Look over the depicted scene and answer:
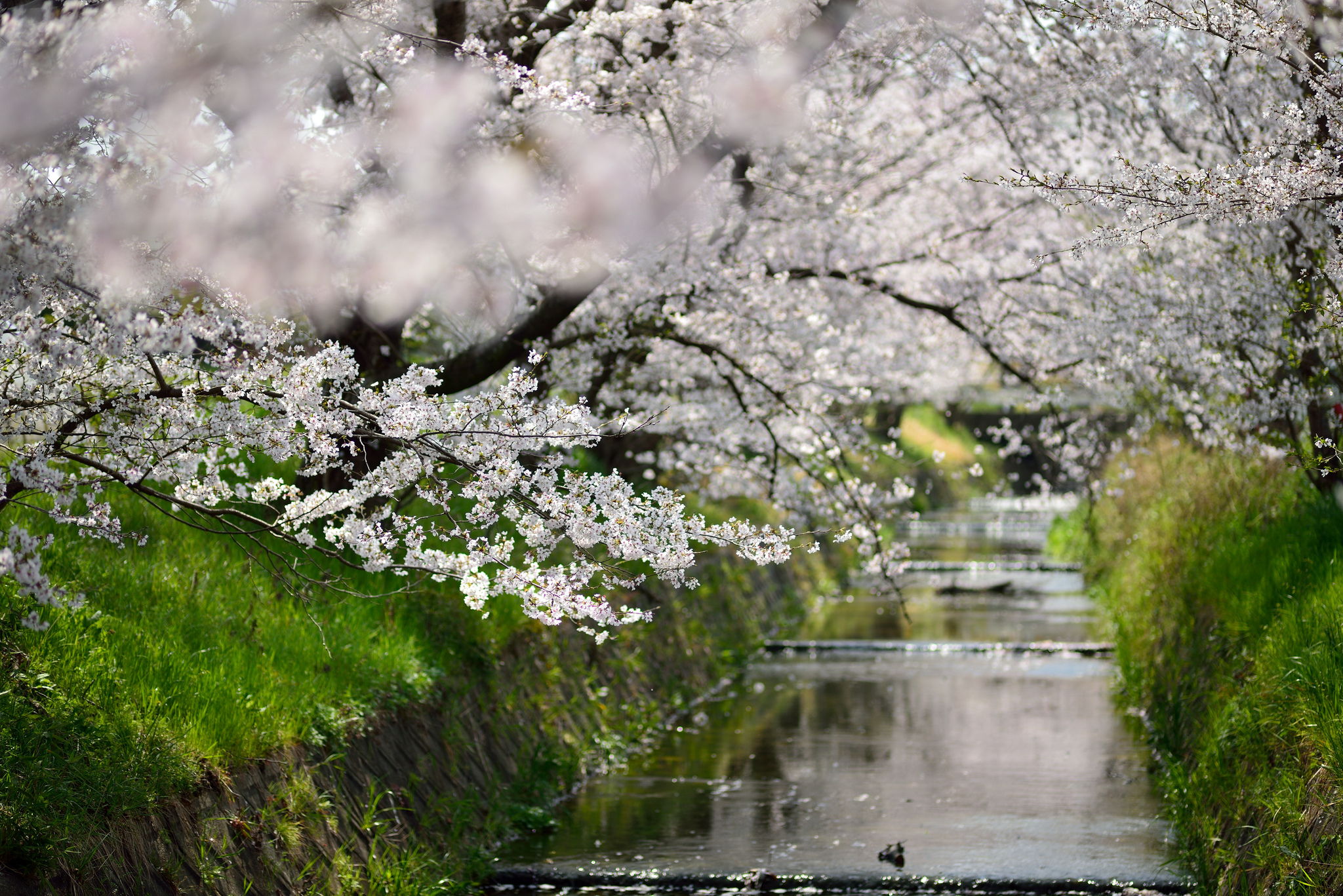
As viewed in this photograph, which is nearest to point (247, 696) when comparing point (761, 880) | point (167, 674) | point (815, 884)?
point (167, 674)

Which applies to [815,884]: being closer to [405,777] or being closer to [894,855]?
[894,855]

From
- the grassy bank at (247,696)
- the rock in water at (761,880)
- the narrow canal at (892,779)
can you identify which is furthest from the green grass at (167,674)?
the rock in water at (761,880)

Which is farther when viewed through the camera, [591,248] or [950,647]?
[950,647]

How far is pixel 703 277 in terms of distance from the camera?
10.8 meters

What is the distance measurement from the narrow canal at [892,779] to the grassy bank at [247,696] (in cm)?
74

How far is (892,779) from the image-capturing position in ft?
34.4

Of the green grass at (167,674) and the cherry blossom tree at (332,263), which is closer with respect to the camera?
the cherry blossom tree at (332,263)

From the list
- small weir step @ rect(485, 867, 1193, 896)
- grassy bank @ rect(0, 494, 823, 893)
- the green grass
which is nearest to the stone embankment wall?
grassy bank @ rect(0, 494, 823, 893)

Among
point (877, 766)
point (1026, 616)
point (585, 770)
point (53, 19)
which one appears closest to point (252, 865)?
point (53, 19)

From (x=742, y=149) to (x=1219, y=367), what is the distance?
4032mm

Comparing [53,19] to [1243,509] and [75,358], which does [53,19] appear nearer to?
[75,358]

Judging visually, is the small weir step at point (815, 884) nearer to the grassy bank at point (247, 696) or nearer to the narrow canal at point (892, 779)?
the narrow canal at point (892, 779)

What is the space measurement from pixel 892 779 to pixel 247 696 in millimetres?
5813

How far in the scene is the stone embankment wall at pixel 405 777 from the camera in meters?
5.29
